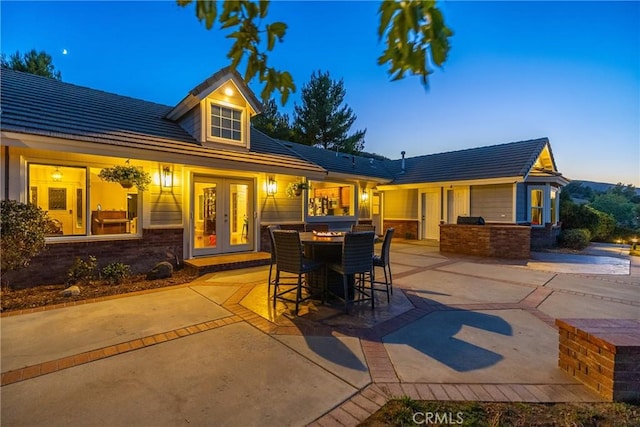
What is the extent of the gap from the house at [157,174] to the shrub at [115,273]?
312mm

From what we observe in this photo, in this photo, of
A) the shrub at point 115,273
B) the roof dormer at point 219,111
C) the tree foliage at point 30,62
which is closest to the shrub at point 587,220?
the roof dormer at point 219,111

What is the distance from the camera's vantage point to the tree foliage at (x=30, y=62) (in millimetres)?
15945

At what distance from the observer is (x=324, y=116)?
24.4 metres

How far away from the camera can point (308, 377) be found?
8.89ft

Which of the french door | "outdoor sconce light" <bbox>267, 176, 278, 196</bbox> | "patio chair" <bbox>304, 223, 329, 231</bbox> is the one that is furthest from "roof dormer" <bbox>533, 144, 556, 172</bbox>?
the french door

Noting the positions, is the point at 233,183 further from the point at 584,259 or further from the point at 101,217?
the point at 584,259

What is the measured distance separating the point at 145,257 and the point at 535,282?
29.3 ft

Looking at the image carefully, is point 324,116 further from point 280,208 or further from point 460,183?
point 280,208

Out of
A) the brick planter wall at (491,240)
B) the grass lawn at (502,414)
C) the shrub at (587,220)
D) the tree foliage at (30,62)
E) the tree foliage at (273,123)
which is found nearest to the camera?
the grass lawn at (502,414)

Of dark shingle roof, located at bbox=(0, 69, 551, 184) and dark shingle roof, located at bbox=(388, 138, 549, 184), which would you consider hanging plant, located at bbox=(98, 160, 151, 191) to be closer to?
dark shingle roof, located at bbox=(0, 69, 551, 184)

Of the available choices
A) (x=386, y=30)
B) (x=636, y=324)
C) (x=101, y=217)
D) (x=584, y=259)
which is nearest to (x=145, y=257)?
(x=101, y=217)

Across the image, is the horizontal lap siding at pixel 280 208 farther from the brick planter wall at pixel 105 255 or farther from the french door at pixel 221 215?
the brick planter wall at pixel 105 255

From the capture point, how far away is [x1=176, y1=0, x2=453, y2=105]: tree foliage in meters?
1.01

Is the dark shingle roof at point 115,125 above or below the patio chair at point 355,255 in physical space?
above
